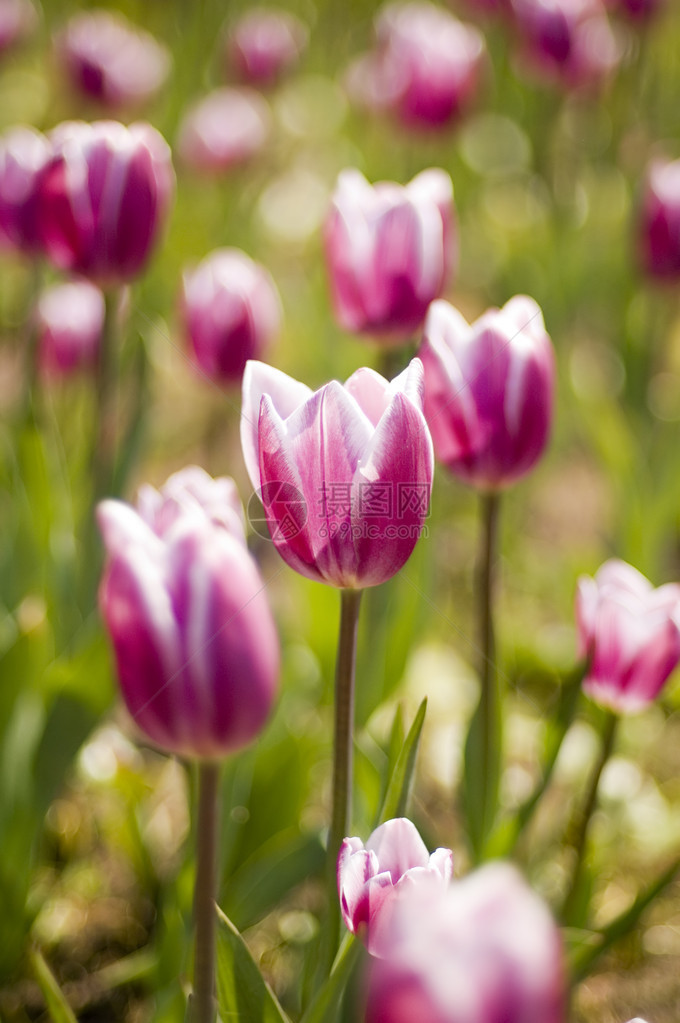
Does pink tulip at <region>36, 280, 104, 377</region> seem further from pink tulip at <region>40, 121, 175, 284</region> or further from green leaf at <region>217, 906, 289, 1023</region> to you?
green leaf at <region>217, 906, 289, 1023</region>

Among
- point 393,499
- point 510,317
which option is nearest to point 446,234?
point 510,317

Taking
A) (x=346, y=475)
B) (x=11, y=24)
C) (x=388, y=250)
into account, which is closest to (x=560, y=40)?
(x=11, y=24)

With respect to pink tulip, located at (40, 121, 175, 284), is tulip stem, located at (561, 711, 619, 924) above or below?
below

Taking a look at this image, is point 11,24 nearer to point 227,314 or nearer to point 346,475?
point 227,314

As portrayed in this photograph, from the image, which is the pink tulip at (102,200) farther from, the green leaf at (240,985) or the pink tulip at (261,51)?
the pink tulip at (261,51)

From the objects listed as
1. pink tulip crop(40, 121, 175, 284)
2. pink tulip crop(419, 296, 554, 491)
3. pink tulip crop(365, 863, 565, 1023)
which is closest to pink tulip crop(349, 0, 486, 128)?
pink tulip crop(40, 121, 175, 284)

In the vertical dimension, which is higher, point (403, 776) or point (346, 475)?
point (346, 475)
